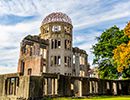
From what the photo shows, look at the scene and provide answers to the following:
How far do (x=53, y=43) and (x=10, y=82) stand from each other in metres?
15.0

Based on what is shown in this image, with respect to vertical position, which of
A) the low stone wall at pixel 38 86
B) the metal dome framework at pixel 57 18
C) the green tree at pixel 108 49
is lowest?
the low stone wall at pixel 38 86

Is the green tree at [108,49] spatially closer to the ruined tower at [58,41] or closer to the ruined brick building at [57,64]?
the ruined brick building at [57,64]

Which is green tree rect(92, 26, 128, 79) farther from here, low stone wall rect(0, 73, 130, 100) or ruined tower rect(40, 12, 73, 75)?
ruined tower rect(40, 12, 73, 75)

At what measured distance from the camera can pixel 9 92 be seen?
99.2 feet

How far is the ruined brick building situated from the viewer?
3019 centimetres

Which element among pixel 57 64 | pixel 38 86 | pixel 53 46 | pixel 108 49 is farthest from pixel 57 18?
pixel 38 86

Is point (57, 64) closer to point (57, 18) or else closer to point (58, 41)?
point (58, 41)

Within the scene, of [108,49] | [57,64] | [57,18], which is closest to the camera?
[108,49]

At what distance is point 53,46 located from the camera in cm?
4262

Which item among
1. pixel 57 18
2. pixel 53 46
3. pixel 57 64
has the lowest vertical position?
pixel 57 64

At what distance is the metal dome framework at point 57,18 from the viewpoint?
143 feet

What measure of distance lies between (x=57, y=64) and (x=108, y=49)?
10766 mm

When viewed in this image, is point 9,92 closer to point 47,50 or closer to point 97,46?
point 47,50

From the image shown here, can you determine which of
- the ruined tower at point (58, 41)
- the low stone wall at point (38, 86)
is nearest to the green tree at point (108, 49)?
the low stone wall at point (38, 86)
